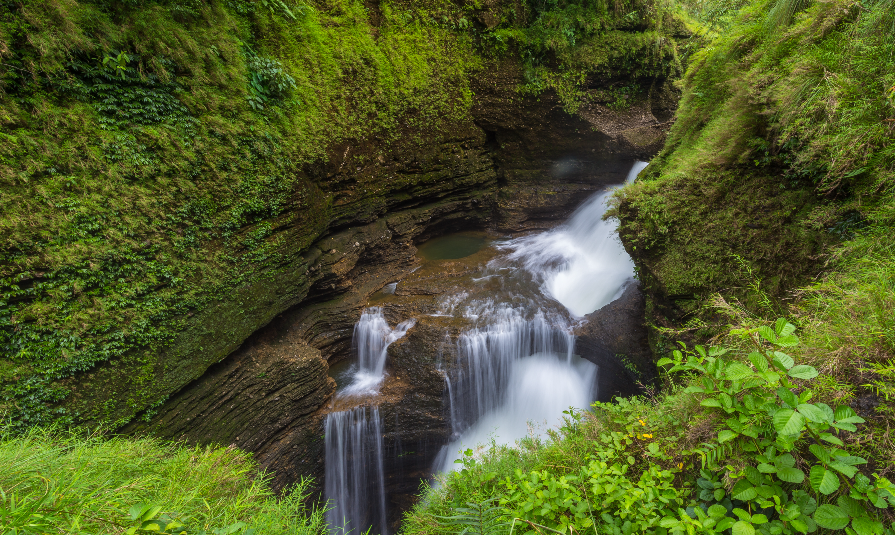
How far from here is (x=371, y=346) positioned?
7.80 metres

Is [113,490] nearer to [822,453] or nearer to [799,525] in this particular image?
[799,525]

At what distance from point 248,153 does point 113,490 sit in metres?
5.40

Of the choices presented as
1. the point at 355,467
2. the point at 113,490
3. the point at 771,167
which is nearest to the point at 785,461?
the point at 113,490

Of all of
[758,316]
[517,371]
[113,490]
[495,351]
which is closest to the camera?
[113,490]

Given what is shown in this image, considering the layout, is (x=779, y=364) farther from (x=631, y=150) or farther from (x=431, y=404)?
(x=631, y=150)

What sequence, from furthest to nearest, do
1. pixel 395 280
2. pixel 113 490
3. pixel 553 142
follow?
pixel 553 142 < pixel 395 280 < pixel 113 490

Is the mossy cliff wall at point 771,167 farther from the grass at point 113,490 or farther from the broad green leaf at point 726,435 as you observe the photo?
the grass at point 113,490

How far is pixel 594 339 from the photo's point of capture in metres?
6.89

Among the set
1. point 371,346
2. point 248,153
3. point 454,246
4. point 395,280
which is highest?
point 454,246

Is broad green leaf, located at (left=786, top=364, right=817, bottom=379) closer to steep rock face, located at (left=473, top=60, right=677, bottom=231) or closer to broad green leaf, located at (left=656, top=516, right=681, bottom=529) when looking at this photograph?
broad green leaf, located at (left=656, top=516, right=681, bottom=529)

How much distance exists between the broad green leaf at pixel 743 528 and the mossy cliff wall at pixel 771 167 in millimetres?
2645

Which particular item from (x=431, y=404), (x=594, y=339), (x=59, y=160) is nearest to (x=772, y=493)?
(x=594, y=339)

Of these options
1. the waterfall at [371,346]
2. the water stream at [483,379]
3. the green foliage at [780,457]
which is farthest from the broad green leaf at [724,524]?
the waterfall at [371,346]

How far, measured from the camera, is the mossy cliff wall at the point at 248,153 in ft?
14.0
